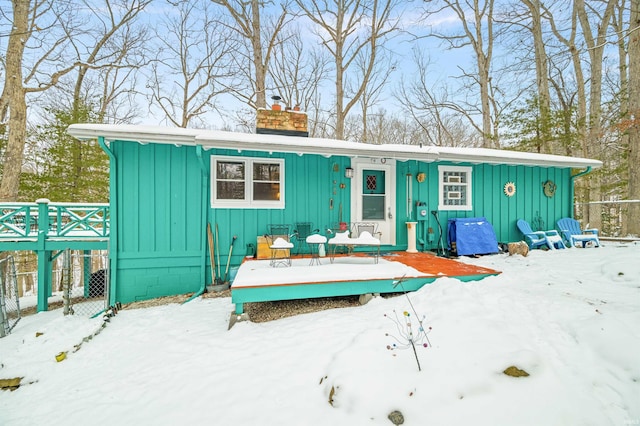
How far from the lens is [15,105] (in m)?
7.53

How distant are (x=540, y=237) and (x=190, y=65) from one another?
14776 mm

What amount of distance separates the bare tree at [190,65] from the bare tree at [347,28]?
4.09m

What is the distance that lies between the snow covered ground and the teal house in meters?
1.38

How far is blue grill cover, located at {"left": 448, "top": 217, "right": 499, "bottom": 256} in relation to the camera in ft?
19.9

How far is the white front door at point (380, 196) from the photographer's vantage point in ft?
19.5

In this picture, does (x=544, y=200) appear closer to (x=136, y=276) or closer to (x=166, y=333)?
(x=166, y=333)

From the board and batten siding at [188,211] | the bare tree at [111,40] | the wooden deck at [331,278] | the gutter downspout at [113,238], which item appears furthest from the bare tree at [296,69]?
the wooden deck at [331,278]

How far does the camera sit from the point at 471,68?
13609 mm

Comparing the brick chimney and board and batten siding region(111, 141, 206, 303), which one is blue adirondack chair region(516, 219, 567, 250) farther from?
board and batten siding region(111, 141, 206, 303)

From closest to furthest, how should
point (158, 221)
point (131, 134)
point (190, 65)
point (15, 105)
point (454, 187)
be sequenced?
point (131, 134) → point (158, 221) → point (454, 187) → point (15, 105) → point (190, 65)

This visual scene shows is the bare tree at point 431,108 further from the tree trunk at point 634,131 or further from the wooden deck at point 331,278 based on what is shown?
the wooden deck at point 331,278

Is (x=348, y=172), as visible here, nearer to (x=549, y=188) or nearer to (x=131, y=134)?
(x=131, y=134)

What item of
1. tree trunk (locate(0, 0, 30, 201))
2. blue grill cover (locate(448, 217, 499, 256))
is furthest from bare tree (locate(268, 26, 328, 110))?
blue grill cover (locate(448, 217, 499, 256))

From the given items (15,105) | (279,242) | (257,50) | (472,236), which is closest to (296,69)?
(257,50)
